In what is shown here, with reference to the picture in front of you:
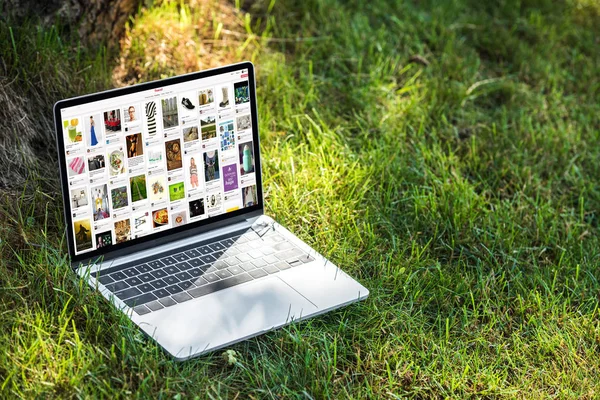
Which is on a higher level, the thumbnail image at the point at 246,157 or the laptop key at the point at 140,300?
the thumbnail image at the point at 246,157

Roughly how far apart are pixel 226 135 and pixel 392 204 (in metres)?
0.89

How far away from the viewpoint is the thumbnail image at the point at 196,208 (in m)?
3.04

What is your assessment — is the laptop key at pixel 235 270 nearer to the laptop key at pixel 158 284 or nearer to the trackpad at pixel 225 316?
the trackpad at pixel 225 316

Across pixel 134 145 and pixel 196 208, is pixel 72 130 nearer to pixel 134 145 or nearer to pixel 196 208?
pixel 134 145

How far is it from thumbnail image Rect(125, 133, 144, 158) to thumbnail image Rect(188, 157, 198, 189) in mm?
201

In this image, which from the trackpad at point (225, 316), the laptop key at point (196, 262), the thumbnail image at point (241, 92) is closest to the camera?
the trackpad at point (225, 316)

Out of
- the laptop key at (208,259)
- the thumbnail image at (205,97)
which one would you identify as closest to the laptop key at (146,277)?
the laptop key at (208,259)

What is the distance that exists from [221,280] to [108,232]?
42cm

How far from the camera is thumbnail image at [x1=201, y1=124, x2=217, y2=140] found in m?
3.02

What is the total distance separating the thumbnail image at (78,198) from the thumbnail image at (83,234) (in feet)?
0.18

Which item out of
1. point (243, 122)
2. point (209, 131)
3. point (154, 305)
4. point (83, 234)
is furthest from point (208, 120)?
point (154, 305)

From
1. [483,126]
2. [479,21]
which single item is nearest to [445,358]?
[483,126]

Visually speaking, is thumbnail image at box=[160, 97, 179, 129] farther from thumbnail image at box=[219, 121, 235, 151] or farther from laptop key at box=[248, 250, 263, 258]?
laptop key at box=[248, 250, 263, 258]

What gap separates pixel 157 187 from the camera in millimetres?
2947
